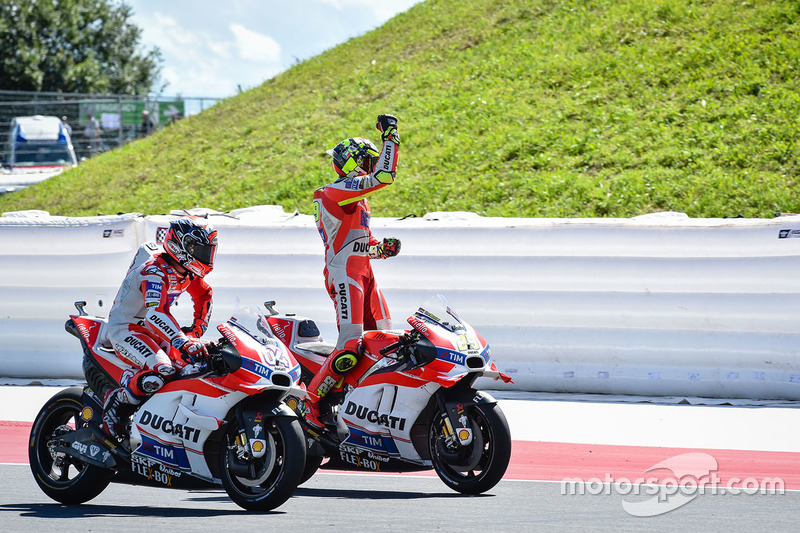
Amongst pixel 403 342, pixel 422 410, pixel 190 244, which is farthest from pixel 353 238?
pixel 422 410

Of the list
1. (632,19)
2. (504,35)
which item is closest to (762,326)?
(632,19)

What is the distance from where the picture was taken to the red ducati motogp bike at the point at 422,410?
592cm

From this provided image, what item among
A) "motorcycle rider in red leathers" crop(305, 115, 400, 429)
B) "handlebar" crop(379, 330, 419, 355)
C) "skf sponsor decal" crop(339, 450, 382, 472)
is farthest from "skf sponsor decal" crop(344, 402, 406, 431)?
"motorcycle rider in red leathers" crop(305, 115, 400, 429)

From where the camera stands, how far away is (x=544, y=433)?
8.16 m

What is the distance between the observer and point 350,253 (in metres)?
7.38

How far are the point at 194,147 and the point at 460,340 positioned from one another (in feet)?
56.7

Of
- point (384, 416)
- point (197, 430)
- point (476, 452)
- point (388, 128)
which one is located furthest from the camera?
point (388, 128)

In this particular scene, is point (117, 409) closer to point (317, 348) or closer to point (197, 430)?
point (197, 430)

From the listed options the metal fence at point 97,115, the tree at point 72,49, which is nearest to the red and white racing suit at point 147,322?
the metal fence at point 97,115

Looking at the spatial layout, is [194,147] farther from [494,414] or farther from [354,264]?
[494,414]

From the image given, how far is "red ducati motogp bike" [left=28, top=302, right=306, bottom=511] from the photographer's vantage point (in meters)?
5.50

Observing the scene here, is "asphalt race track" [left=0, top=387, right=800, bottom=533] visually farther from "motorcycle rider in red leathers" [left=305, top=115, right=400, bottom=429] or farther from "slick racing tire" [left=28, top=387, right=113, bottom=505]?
"motorcycle rider in red leathers" [left=305, top=115, right=400, bottom=429]

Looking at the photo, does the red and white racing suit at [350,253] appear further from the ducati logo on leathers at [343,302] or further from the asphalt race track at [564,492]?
the asphalt race track at [564,492]

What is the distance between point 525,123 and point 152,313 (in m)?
12.5
